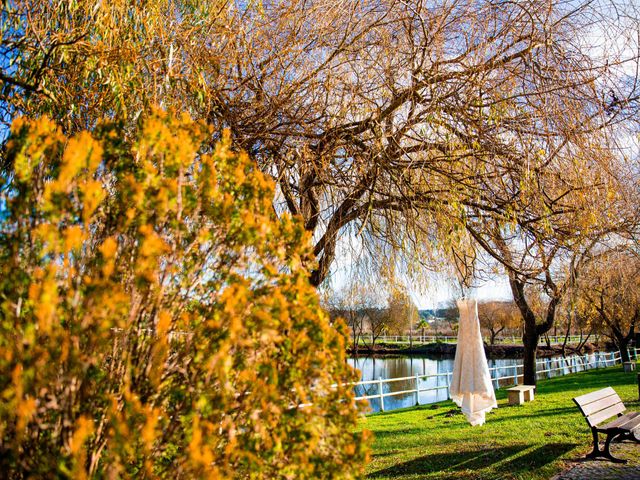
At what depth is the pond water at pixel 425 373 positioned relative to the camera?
17.7m

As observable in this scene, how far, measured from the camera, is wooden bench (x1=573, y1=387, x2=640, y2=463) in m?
6.19

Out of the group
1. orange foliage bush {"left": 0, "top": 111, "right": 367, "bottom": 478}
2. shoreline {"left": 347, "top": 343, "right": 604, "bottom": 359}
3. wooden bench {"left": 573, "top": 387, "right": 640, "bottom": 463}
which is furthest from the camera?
shoreline {"left": 347, "top": 343, "right": 604, "bottom": 359}

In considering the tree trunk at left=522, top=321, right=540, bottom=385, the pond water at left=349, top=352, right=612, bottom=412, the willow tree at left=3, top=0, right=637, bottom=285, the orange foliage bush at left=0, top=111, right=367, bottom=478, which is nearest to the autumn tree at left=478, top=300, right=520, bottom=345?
the pond water at left=349, top=352, right=612, bottom=412

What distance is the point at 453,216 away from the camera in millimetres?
4328

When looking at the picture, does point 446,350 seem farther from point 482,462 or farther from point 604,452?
point 482,462

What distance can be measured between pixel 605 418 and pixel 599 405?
0.62 ft

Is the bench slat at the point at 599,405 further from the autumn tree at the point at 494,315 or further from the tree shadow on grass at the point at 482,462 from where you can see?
the autumn tree at the point at 494,315

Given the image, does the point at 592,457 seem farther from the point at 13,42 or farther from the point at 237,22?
the point at 13,42

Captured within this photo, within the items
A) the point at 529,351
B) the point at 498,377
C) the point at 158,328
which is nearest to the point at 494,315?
the point at 498,377

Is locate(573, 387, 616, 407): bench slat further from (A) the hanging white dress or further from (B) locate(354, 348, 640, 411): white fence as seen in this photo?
(B) locate(354, 348, 640, 411): white fence

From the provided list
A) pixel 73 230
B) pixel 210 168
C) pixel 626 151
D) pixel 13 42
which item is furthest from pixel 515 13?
pixel 73 230

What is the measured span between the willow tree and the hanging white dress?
3.27m

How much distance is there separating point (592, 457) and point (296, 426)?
19.6ft

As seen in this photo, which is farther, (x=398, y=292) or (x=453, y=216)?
(x=398, y=292)
